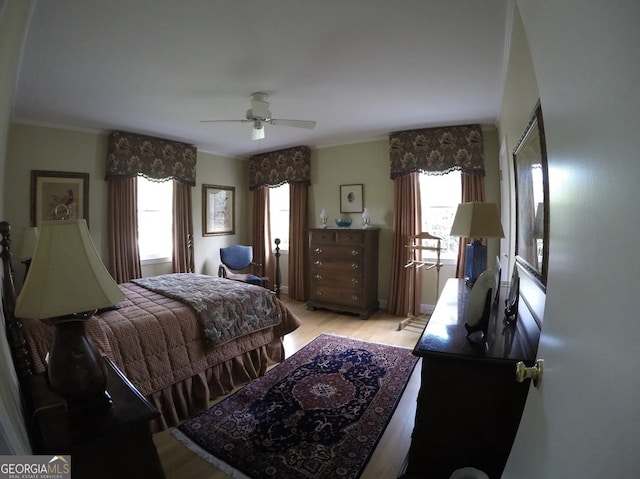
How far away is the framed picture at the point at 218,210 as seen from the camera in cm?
517

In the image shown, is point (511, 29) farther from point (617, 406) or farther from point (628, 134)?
point (617, 406)

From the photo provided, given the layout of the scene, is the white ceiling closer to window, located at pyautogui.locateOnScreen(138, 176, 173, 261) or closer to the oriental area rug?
window, located at pyautogui.locateOnScreen(138, 176, 173, 261)

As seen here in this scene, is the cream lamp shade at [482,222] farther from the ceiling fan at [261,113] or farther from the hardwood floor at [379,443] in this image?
the ceiling fan at [261,113]

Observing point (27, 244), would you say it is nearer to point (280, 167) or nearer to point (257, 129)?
point (257, 129)

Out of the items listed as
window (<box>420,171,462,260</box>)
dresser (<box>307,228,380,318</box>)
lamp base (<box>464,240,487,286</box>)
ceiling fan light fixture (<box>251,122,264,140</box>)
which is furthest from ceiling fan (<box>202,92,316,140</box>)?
window (<box>420,171,462,260</box>)

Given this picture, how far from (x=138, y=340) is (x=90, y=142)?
123 inches

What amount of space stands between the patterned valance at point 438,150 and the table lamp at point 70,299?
375cm

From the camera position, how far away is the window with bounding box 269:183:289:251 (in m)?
5.55

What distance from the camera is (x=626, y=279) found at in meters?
0.39

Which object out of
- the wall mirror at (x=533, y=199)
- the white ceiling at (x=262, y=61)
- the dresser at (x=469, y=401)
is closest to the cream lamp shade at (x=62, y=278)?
the dresser at (x=469, y=401)

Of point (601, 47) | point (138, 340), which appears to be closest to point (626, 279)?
point (601, 47)

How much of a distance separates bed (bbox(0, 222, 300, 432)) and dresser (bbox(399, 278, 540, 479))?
145 centimetres

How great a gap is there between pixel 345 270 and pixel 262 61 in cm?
287

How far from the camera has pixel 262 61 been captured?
2.24m
